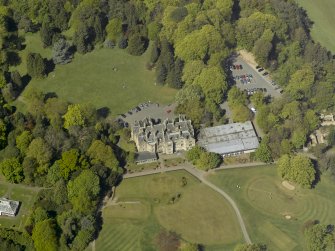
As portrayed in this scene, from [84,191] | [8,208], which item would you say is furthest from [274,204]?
[8,208]

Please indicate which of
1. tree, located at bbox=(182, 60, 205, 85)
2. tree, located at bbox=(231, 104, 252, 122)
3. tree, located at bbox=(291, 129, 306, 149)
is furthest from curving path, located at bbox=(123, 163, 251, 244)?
tree, located at bbox=(182, 60, 205, 85)

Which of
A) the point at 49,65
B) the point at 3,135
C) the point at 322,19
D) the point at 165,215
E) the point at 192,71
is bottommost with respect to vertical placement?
the point at 165,215

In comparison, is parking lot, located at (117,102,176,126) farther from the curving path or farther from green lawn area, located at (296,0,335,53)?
green lawn area, located at (296,0,335,53)

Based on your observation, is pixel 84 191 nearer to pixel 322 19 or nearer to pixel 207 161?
pixel 207 161

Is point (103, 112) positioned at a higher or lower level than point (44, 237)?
higher

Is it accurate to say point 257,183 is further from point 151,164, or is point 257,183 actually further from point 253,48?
point 253,48

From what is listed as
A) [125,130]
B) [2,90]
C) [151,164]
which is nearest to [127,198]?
[151,164]

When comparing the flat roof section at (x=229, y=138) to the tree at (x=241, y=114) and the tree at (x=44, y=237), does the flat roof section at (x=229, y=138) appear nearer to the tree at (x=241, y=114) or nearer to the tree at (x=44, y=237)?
the tree at (x=241, y=114)
